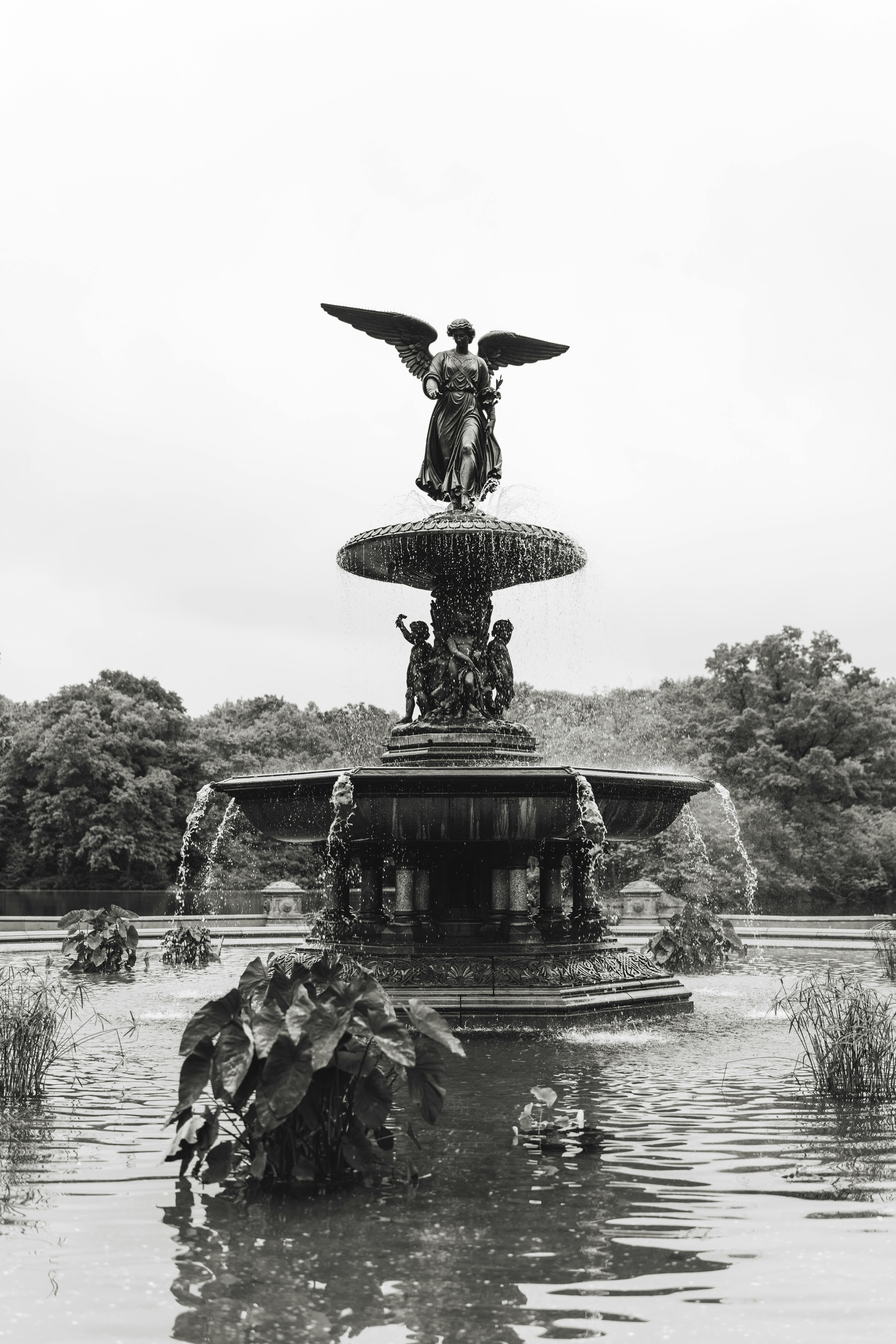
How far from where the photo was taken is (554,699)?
52250mm

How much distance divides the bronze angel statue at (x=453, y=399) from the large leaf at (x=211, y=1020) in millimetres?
9605

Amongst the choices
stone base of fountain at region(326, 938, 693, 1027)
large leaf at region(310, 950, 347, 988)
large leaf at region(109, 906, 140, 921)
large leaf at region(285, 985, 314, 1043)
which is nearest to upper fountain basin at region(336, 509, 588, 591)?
stone base of fountain at region(326, 938, 693, 1027)

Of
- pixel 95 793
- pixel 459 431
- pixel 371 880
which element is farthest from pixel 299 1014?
pixel 95 793

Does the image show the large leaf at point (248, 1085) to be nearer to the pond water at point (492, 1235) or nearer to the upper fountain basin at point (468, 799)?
the pond water at point (492, 1235)

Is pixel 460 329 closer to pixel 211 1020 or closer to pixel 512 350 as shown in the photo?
pixel 512 350

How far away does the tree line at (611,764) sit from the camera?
43188mm

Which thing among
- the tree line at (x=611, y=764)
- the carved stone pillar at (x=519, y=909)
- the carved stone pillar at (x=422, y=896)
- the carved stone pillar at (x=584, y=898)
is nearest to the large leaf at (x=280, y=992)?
the carved stone pillar at (x=519, y=909)

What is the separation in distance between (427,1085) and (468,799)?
20.0 ft

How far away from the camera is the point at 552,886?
14.0m

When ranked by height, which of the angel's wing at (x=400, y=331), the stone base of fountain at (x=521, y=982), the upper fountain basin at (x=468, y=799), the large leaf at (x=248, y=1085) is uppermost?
the angel's wing at (x=400, y=331)

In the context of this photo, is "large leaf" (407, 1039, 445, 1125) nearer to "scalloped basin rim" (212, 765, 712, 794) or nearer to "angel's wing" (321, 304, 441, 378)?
"scalloped basin rim" (212, 765, 712, 794)

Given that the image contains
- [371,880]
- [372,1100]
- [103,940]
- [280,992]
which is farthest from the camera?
[103,940]

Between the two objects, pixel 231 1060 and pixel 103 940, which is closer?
pixel 231 1060

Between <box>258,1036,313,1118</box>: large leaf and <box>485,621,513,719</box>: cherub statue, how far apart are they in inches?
369
